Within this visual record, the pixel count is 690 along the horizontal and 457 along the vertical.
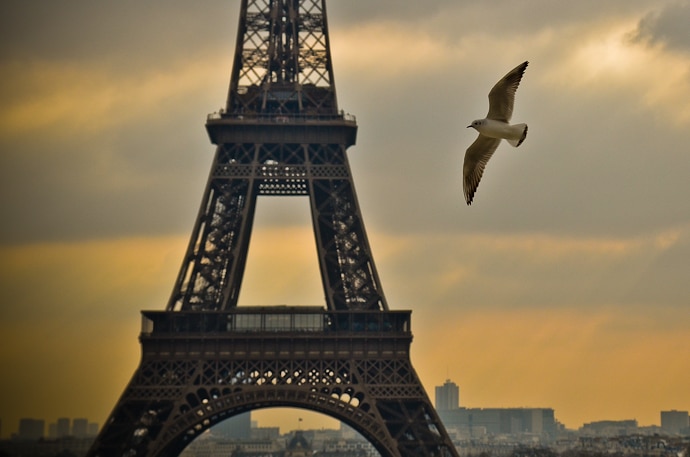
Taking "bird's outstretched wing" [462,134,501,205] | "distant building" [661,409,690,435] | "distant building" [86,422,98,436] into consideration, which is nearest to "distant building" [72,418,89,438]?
"distant building" [86,422,98,436]

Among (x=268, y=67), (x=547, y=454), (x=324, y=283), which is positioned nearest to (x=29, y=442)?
A: (x=324, y=283)

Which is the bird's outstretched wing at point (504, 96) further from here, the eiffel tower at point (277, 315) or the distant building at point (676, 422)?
the distant building at point (676, 422)

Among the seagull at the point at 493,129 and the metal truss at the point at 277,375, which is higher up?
the metal truss at the point at 277,375

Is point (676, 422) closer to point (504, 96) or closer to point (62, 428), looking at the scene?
point (62, 428)

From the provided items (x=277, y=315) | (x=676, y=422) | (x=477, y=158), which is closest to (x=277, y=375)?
(x=277, y=315)

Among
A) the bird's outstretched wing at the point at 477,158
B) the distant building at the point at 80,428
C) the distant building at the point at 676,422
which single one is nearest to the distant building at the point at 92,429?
the distant building at the point at 80,428

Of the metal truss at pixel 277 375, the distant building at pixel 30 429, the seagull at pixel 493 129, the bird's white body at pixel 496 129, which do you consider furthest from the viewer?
the metal truss at pixel 277 375
